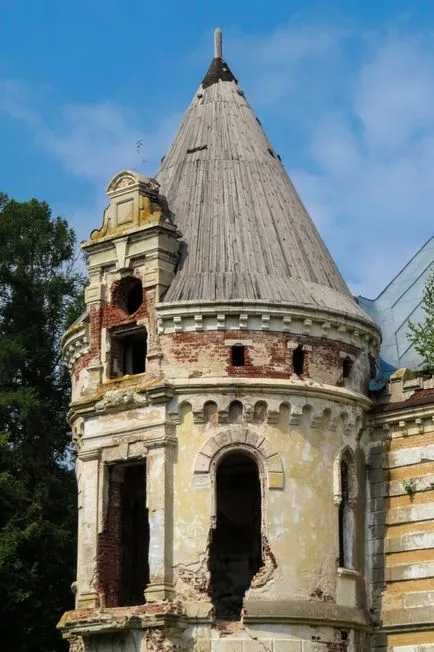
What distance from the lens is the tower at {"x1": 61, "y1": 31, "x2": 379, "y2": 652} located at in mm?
24891

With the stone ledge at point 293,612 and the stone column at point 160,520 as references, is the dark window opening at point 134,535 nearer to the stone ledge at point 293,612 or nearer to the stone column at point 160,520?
the stone column at point 160,520

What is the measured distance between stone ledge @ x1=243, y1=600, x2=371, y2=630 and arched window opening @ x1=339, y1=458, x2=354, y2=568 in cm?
122

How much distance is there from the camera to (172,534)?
25.1m

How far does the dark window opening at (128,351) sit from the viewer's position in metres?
27.2

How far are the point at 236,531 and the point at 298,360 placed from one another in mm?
5995

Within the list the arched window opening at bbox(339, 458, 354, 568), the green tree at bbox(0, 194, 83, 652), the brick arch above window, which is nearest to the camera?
the brick arch above window

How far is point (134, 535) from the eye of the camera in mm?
28859

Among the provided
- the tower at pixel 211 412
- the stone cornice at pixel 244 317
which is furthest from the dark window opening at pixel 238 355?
the stone cornice at pixel 244 317

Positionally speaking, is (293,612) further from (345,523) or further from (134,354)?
(134,354)

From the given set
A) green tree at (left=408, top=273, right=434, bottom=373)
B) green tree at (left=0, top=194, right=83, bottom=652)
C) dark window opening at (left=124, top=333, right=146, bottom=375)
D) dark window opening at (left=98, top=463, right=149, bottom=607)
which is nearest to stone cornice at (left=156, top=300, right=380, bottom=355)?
Answer: dark window opening at (left=124, top=333, right=146, bottom=375)

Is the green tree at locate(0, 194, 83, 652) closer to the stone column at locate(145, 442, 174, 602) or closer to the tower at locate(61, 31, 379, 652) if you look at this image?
the tower at locate(61, 31, 379, 652)

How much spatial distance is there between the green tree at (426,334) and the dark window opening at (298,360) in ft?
10.00

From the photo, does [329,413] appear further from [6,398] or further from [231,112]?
[6,398]

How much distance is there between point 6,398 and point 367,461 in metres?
13.8
